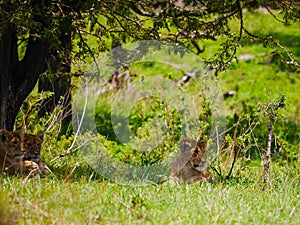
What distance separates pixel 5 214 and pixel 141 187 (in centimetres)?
217

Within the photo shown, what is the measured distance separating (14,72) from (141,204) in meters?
3.88

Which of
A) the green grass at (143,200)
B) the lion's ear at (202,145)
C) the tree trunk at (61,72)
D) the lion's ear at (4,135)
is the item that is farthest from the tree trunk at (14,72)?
the lion's ear at (202,145)

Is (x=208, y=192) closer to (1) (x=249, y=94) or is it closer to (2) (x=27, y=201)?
(2) (x=27, y=201)

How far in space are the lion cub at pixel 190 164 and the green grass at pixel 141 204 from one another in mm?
810

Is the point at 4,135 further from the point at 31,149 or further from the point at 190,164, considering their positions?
the point at 190,164

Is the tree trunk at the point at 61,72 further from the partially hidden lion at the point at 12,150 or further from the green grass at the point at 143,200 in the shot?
the green grass at the point at 143,200

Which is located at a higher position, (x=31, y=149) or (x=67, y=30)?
(x=67, y=30)

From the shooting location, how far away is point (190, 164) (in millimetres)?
7711

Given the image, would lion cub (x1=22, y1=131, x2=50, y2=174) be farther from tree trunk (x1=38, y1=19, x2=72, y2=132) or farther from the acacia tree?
the acacia tree

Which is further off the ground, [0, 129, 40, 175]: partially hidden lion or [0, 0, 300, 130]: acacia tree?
[0, 0, 300, 130]: acacia tree

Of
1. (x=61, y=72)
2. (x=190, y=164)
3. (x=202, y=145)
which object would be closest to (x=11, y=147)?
(x=61, y=72)

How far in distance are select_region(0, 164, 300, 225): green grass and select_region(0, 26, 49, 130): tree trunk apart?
2.10 meters

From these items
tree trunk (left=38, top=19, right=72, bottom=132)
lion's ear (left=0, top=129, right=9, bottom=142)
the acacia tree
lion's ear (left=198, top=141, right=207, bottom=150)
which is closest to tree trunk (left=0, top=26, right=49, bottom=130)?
the acacia tree

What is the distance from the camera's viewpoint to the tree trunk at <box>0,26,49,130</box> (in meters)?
8.36
